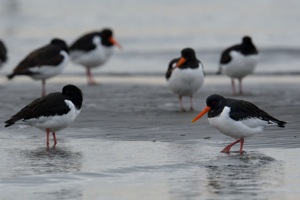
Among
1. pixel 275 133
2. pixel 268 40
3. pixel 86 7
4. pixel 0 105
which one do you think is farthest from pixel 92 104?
pixel 86 7

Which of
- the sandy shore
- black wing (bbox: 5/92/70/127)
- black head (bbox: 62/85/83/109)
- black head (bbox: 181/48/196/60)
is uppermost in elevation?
black head (bbox: 181/48/196/60)

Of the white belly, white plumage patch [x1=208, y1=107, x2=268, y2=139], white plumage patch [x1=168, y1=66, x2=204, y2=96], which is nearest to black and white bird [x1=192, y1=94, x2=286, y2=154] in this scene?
white plumage patch [x1=208, y1=107, x2=268, y2=139]

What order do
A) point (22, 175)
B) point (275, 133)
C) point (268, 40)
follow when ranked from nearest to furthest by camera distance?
point (22, 175) < point (275, 133) < point (268, 40)

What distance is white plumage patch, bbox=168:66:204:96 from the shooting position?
13.5m

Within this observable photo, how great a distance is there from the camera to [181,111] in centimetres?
1340

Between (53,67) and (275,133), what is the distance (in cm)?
605

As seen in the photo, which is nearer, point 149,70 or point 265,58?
point 149,70

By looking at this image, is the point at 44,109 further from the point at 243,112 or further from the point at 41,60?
the point at 41,60

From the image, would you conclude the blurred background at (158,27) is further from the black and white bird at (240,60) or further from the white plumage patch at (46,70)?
the white plumage patch at (46,70)

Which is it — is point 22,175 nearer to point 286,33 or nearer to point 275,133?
point 275,133

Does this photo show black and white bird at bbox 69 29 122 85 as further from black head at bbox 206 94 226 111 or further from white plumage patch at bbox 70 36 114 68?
black head at bbox 206 94 226 111

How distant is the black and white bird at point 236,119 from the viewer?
31.8 ft

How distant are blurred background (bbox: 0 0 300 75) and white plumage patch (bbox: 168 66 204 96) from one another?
5628mm

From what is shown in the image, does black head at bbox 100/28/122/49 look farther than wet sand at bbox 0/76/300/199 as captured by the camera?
Yes
